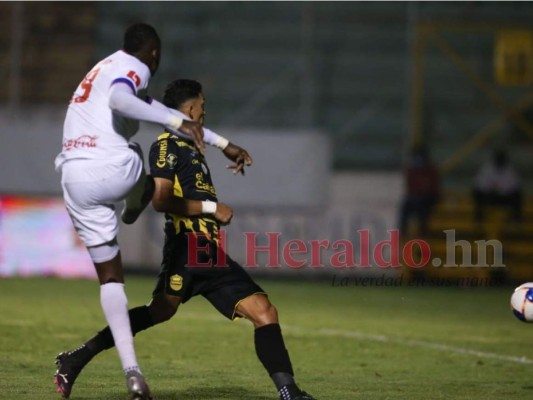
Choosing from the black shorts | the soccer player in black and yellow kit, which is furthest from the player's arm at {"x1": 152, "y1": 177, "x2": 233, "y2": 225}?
the black shorts

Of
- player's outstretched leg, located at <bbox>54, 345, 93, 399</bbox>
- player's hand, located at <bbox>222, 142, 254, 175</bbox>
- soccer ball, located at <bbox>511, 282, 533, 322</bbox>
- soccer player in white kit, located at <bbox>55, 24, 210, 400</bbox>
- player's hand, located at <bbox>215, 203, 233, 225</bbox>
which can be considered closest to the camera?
soccer player in white kit, located at <bbox>55, 24, 210, 400</bbox>

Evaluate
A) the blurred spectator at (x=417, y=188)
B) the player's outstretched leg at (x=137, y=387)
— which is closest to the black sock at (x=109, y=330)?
the player's outstretched leg at (x=137, y=387)

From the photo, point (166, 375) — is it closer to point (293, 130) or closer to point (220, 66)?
point (293, 130)

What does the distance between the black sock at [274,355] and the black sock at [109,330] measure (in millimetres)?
920

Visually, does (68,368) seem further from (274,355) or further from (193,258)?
(274,355)

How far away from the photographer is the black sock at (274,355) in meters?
7.12

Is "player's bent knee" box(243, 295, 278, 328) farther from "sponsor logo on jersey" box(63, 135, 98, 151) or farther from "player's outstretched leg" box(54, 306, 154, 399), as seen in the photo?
"sponsor logo on jersey" box(63, 135, 98, 151)

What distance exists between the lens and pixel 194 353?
10336mm

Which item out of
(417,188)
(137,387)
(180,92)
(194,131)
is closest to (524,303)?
(180,92)

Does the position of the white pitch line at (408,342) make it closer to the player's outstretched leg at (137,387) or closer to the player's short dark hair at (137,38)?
the player's outstretched leg at (137,387)

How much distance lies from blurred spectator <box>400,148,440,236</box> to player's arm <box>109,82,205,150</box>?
13651 mm

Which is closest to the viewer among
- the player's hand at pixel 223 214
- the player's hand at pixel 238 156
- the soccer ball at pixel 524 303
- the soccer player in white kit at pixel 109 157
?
the soccer player in white kit at pixel 109 157

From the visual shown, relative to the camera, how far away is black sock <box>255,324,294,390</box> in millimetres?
7125

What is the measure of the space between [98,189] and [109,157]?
20 cm
